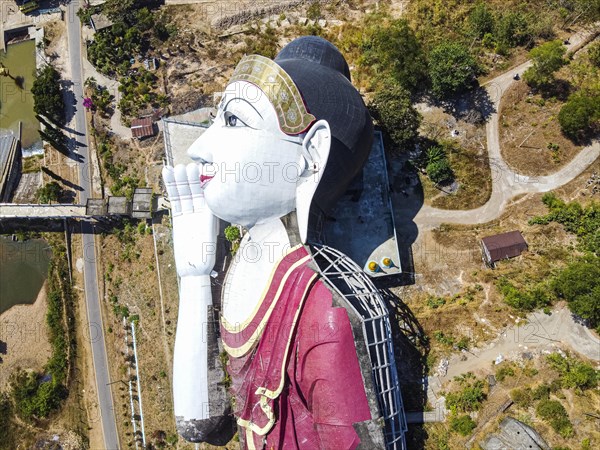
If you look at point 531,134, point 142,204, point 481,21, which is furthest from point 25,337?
point 481,21

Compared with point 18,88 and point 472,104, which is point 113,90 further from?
point 472,104

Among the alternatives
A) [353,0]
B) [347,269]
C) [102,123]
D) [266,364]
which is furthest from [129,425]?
[353,0]

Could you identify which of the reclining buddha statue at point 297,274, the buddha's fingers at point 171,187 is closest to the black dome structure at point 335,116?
the reclining buddha statue at point 297,274

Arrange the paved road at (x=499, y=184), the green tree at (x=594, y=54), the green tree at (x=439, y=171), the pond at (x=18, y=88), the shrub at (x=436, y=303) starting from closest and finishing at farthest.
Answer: the shrub at (x=436, y=303), the paved road at (x=499, y=184), the green tree at (x=439, y=171), the green tree at (x=594, y=54), the pond at (x=18, y=88)

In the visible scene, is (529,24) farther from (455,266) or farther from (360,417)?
(360,417)

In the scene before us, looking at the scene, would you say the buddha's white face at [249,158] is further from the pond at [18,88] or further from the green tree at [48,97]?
the pond at [18,88]
